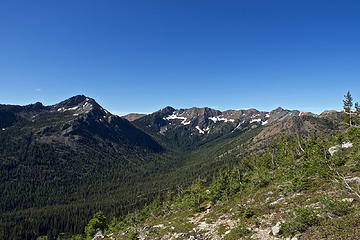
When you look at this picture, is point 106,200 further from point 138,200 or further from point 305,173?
point 305,173

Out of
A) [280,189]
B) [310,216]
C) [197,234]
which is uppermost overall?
[310,216]

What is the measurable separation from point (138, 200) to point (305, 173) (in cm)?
19231

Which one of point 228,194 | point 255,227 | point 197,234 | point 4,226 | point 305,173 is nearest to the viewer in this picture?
point 255,227

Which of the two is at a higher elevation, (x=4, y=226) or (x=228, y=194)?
(x=228, y=194)

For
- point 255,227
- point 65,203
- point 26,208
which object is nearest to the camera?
point 255,227

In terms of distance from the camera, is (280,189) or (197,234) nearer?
(197,234)

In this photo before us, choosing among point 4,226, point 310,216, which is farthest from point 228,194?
point 4,226

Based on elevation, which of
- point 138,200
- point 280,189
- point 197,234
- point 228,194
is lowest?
point 138,200

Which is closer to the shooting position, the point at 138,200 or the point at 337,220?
the point at 337,220

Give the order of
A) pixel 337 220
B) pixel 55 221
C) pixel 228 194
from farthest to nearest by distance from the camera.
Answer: pixel 55 221 < pixel 228 194 < pixel 337 220

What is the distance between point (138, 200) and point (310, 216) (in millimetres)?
200664

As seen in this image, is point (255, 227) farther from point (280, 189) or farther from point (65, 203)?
point (65, 203)

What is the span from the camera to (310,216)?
46.4 ft

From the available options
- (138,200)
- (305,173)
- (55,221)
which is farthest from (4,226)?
(305,173)
